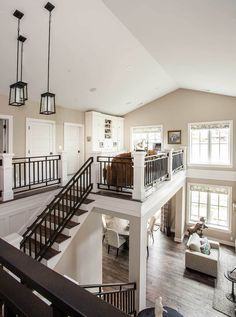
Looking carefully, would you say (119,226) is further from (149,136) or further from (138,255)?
(149,136)

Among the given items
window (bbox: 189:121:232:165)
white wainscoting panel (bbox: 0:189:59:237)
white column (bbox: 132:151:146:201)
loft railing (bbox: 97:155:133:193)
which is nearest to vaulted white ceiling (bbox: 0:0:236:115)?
window (bbox: 189:121:232:165)

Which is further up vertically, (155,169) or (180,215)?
(155,169)

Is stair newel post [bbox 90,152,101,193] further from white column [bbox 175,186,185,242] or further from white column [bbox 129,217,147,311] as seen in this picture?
white column [bbox 175,186,185,242]

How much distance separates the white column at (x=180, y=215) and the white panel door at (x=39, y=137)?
4862 millimetres

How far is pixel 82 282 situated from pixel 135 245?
82.0 inches

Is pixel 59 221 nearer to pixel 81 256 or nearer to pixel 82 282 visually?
pixel 81 256

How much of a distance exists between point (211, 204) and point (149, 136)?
3614 millimetres

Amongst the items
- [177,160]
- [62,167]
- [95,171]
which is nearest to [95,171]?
[95,171]

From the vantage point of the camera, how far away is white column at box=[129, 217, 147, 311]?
382cm

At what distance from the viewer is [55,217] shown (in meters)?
4.29

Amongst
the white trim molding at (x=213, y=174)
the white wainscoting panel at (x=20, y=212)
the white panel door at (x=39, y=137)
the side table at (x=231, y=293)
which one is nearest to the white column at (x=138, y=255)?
the white wainscoting panel at (x=20, y=212)

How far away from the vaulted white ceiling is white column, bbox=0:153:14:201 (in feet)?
6.42

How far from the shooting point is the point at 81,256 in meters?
4.88

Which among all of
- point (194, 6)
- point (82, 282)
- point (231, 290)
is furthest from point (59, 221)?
point (231, 290)
